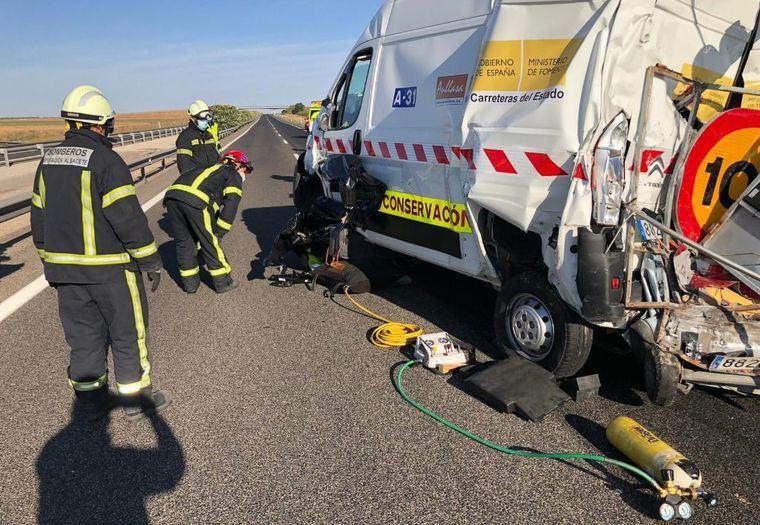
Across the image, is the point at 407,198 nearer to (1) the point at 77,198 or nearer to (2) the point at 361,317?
(2) the point at 361,317

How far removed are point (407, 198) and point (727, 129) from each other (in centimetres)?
242

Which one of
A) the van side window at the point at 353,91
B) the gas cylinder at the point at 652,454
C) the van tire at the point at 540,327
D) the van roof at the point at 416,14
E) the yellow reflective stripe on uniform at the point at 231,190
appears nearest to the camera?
the gas cylinder at the point at 652,454

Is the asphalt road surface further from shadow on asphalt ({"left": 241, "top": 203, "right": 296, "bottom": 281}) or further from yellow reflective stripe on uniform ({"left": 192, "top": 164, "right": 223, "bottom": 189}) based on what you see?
shadow on asphalt ({"left": 241, "top": 203, "right": 296, "bottom": 281})

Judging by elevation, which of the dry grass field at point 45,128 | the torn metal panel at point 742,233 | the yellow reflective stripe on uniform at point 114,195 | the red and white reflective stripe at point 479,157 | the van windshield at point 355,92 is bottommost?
the dry grass field at point 45,128

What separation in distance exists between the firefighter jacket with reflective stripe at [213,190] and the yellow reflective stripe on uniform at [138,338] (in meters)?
2.40

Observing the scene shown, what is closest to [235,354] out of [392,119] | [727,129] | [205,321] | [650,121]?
[205,321]

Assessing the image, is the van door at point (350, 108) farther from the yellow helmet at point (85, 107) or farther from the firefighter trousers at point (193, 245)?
the yellow helmet at point (85, 107)

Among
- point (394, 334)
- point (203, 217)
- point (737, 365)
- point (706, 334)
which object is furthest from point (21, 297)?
point (737, 365)

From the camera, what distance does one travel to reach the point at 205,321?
15.5 ft

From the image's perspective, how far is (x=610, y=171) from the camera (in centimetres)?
302

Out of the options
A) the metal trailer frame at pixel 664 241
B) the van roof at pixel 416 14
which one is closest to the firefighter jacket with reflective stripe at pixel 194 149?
the van roof at pixel 416 14

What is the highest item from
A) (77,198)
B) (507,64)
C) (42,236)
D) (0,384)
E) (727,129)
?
(507,64)

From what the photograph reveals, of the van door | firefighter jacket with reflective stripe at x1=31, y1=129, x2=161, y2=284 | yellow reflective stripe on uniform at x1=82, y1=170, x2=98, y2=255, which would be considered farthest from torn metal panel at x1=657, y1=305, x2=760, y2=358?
the van door

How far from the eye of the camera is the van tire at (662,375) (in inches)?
116
